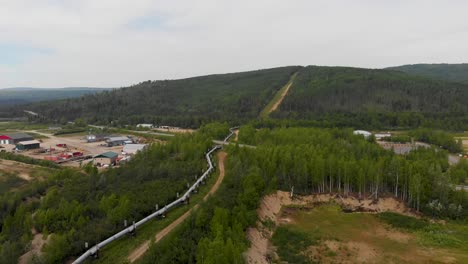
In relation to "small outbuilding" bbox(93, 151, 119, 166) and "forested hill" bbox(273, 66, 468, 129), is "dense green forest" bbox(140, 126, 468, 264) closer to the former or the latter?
"small outbuilding" bbox(93, 151, 119, 166)

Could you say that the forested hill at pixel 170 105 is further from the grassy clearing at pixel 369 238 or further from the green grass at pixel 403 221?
the green grass at pixel 403 221

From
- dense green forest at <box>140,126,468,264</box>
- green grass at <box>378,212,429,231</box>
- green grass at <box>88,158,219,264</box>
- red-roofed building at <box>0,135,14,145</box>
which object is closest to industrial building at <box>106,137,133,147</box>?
red-roofed building at <box>0,135,14,145</box>

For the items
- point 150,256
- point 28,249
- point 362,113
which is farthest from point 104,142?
point 362,113

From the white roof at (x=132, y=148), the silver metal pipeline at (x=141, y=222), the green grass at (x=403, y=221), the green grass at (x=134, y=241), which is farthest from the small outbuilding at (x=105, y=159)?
the green grass at (x=403, y=221)

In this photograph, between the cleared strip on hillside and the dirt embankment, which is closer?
the dirt embankment

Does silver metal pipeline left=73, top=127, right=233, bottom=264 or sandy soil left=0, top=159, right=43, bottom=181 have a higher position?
silver metal pipeline left=73, top=127, right=233, bottom=264

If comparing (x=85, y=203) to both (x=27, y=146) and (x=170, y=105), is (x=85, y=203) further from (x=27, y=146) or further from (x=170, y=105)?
(x=170, y=105)
